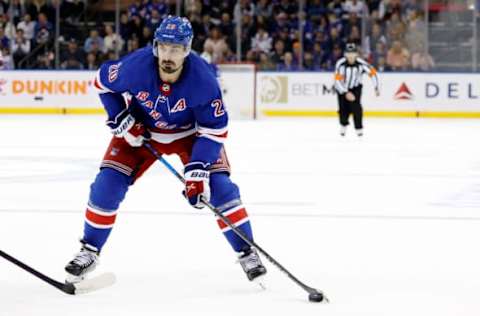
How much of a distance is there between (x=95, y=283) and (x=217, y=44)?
11.2 m

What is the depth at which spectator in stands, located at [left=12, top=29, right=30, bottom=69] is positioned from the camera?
14430 mm

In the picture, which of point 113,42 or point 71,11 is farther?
point 71,11

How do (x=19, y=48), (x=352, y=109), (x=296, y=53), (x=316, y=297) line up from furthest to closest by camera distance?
1. (x=19, y=48)
2. (x=296, y=53)
3. (x=352, y=109)
4. (x=316, y=297)

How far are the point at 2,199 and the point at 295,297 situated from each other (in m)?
2.71

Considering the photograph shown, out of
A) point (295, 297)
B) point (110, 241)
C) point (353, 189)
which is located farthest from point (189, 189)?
point (353, 189)

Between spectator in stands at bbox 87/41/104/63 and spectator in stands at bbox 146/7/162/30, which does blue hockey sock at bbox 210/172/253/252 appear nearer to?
spectator in stands at bbox 87/41/104/63

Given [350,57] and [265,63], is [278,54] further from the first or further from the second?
[350,57]

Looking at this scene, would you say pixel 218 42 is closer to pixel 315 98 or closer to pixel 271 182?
pixel 315 98

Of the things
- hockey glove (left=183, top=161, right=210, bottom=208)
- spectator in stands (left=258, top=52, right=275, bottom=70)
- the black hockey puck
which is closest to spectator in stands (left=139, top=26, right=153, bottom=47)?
spectator in stands (left=258, top=52, right=275, bottom=70)

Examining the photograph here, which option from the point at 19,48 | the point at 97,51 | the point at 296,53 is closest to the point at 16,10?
the point at 19,48

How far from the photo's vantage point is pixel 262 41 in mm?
14531

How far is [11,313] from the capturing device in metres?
3.00

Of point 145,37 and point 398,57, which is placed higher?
point 145,37

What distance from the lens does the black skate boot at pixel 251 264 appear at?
342 centimetres
